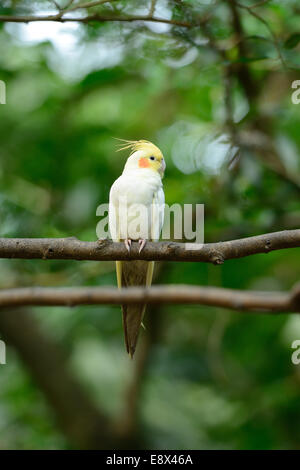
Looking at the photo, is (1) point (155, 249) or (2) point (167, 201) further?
(2) point (167, 201)

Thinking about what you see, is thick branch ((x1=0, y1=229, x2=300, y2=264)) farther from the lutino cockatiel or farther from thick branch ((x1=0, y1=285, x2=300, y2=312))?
thick branch ((x1=0, y1=285, x2=300, y2=312))

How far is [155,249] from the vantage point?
1.68 meters

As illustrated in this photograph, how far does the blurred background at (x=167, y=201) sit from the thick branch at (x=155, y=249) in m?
1.09

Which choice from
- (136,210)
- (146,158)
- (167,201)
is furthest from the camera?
(167,201)

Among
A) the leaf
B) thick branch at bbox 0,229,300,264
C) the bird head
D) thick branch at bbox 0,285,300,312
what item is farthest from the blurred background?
thick branch at bbox 0,285,300,312

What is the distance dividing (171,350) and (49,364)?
3.36ft

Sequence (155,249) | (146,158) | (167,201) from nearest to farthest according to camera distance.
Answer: (155,249)
(146,158)
(167,201)

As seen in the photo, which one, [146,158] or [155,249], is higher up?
[146,158]

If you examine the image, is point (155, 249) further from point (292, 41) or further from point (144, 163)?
point (292, 41)

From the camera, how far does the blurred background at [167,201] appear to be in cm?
298

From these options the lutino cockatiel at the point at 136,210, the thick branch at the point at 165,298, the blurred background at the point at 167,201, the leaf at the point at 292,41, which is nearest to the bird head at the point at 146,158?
the lutino cockatiel at the point at 136,210

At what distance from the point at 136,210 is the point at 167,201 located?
91 centimetres

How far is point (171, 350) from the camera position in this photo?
171 inches

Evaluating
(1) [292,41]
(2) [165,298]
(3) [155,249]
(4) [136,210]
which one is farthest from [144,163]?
(2) [165,298]
